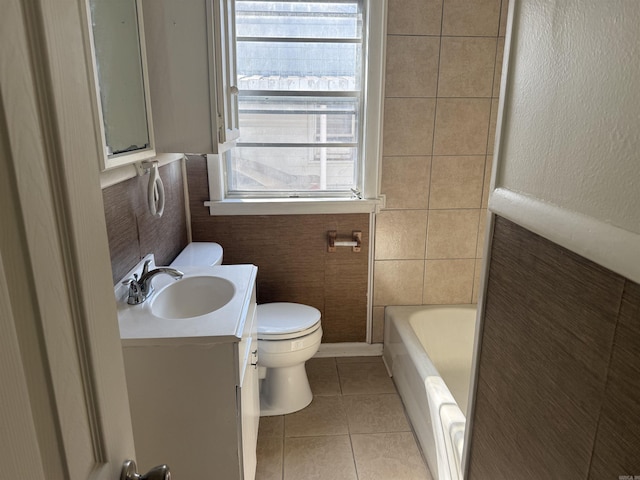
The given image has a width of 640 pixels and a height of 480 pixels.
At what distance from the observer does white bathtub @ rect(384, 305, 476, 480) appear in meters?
1.68

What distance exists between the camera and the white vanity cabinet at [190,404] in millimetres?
1284

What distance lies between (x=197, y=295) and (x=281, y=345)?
21.1 inches

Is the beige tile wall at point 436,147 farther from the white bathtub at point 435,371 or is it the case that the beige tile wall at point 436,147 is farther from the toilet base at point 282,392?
the toilet base at point 282,392

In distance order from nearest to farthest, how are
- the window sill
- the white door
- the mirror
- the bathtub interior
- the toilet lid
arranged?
the white door → the mirror → the toilet lid → the window sill → the bathtub interior

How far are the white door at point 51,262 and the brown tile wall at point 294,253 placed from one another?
1913 millimetres

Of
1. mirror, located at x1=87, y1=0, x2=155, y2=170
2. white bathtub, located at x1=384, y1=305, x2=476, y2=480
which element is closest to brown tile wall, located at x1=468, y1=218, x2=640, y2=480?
white bathtub, located at x1=384, y1=305, x2=476, y2=480

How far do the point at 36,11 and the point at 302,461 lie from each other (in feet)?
6.34

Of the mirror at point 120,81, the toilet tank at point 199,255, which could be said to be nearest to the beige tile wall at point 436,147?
the toilet tank at point 199,255

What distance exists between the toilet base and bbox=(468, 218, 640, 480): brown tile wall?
1.30 m

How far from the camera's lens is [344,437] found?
82.7 inches

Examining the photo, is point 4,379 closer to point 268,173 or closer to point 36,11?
point 36,11

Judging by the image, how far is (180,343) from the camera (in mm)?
1272

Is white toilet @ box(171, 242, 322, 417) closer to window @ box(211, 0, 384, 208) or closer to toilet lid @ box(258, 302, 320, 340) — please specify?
toilet lid @ box(258, 302, 320, 340)

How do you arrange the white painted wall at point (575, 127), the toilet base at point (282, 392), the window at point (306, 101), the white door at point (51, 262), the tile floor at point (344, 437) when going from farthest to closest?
the window at point (306, 101) < the toilet base at point (282, 392) < the tile floor at point (344, 437) < the white painted wall at point (575, 127) < the white door at point (51, 262)
